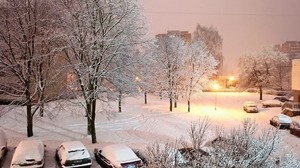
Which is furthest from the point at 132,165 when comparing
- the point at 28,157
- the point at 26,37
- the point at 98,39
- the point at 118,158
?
the point at 26,37

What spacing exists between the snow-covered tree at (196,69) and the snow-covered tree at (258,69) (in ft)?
38.2

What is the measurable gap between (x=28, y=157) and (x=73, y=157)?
186 cm

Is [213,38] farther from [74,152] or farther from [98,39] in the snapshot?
[74,152]

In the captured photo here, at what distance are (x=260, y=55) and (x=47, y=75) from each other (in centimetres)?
3853

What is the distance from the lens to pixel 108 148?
17031 mm

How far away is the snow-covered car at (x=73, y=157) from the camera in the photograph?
52.7 feet

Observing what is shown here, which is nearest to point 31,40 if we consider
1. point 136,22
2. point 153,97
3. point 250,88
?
point 136,22

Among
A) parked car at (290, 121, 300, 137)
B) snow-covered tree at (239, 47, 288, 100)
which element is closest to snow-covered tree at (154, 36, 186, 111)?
parked car at (290, 121, 300, 137)

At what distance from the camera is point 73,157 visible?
1620cm

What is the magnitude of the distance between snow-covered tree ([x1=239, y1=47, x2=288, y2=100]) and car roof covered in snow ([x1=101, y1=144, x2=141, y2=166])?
38.2 m

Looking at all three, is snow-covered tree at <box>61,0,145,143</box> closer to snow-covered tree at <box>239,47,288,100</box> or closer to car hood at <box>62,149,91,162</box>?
car hood at <box>62,149,91,162</box>

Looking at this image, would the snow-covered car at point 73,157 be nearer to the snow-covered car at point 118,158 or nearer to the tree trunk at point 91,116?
the snow-covered car at point 118,158

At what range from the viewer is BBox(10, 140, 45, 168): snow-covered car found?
15.5 meters

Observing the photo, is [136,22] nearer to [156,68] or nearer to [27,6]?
[27,6]
